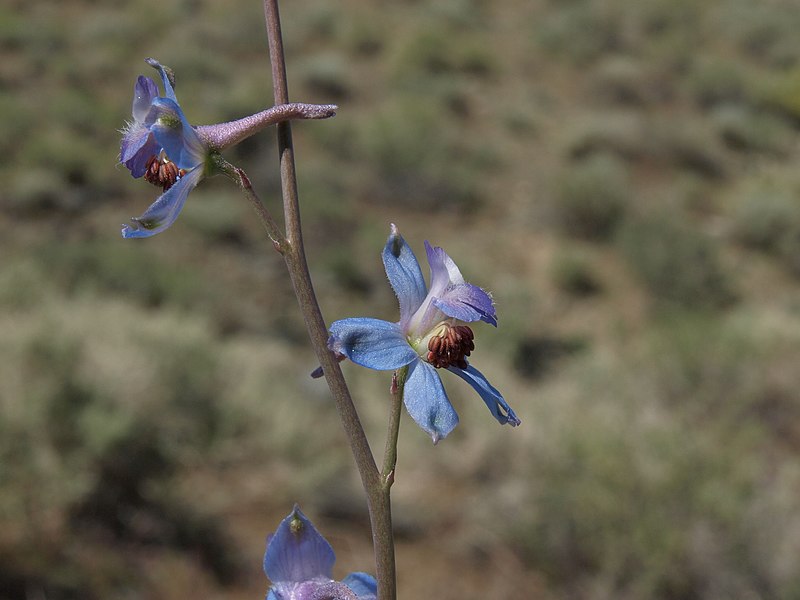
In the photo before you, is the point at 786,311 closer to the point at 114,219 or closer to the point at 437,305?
the point at 114,219

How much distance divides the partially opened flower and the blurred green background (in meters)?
3.35

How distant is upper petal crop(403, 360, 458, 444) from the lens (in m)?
0.87

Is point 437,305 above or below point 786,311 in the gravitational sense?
below

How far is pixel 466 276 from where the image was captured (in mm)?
8398

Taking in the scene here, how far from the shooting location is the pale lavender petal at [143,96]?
848 mm

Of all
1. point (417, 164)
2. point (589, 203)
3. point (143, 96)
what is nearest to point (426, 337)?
point (143, 96)

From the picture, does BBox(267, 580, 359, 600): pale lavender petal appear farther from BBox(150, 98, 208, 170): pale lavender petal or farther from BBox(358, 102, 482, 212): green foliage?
BBox(358, 102, 482, 212): green foliage

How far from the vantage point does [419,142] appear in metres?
11.3

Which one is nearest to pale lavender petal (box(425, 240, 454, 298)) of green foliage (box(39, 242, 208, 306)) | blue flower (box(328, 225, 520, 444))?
blue flower (box(328, 225, 520, 444))

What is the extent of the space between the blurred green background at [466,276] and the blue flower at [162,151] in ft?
11.0

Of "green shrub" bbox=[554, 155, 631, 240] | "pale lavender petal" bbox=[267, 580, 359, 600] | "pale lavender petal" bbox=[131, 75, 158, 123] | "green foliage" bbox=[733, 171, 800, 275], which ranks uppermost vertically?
"green shrub" bbox=[554, 155, 631, 240]

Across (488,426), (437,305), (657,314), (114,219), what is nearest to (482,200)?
(657,314)

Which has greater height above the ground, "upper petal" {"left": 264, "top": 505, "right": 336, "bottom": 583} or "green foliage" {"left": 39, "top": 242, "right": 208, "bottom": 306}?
"green foliage" {"left": 39, "top": 242, "right": 208, "bottom": 306}

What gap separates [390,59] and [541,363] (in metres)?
8.58
